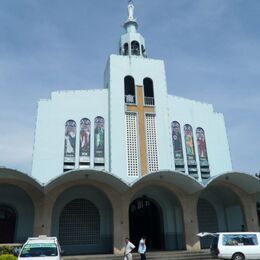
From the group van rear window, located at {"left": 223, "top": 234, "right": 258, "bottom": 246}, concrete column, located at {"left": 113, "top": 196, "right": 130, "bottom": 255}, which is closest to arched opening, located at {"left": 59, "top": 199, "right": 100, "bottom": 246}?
concrete column, located at {"left": 113, "top": 196, "right": 130, "bottom": 255}

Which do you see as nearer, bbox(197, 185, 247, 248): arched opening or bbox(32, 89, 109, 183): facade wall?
bbox(32, 89, 109, 183): facade wall

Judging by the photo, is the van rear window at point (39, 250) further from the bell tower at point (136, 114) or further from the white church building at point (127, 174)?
the bell tower at point (136, 114)

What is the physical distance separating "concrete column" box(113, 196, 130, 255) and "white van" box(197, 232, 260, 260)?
5744 mm

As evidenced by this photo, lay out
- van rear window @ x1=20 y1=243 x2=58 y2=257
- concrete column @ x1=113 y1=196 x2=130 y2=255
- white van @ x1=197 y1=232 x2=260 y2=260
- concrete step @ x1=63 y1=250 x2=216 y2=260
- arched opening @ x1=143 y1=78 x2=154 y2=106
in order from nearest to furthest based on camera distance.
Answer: van rear window @ x1=20 y1=243 x2=58 y2=257 < white van @ x1=197 y1=232 x2=260 y2=260 < concrete step @ x1=63 y1=250 x2=216 y2=260 < concrete column @ x1=113 y1=196 x2=130 y2=255 < arched opening @ x1=143 y1=78 x2=154 y2=106

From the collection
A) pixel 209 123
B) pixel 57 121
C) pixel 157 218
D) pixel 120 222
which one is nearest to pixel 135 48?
pixel 209 123

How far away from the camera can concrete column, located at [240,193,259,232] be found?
2122 centimetres

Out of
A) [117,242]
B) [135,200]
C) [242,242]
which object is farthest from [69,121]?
[242,242]

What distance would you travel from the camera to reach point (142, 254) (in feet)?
52.8

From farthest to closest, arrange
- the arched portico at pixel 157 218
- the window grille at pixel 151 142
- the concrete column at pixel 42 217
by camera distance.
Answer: the window grille at pixel 151 142, the arched portico at pixel 157 218, the concrete column at pixel 42 217

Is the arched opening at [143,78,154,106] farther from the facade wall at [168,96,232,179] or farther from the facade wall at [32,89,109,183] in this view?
the facade wall at [32,89,109,183]

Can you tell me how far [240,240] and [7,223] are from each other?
1447cm

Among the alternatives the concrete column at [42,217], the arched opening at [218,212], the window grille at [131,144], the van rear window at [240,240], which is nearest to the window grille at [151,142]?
the window grille at [131,144]

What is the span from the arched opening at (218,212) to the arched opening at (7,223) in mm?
13466

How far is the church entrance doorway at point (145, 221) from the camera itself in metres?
23.2
